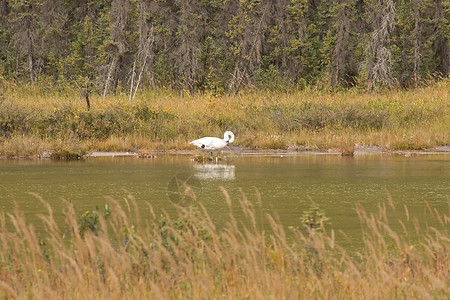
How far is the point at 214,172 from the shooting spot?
18.5 metres

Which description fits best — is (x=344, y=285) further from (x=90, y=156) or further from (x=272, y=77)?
(x=272, y=77)

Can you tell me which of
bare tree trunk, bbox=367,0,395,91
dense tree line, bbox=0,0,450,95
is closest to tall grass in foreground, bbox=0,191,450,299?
bare tree trunk, bbox=367,0,395,91

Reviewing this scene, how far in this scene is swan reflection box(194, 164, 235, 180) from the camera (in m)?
17.4

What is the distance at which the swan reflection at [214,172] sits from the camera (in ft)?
57.0

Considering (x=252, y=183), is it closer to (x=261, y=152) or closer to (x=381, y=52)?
(x=261, y=152)

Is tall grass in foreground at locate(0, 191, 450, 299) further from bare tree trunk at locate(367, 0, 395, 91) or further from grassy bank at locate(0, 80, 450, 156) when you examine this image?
bare tree trunk at locate(367, 0, 395, 91)

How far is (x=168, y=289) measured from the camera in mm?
6375

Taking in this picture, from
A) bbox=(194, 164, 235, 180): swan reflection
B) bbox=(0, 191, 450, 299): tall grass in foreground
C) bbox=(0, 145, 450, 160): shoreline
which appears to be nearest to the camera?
bbox=(0, 191, 450, 299): tall grass in foreground

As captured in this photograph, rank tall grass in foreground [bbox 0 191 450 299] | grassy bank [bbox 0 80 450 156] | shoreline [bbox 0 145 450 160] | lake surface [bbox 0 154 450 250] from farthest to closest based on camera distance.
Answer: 1. grassy bank [bbox 0 80 450 156]
2. shoreline [bbox 0 145 450 160]
3. lake surface [bbox 0 154 450 250]
4. tall grass in foreground [bbox 0 191 450 299]

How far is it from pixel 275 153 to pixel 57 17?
80.1 feet

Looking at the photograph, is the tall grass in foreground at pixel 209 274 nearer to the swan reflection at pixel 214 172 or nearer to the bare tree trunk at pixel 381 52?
the swan reflection at pixel 214 172

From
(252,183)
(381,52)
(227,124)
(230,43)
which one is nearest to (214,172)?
(252,183)

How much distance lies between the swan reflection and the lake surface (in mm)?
21

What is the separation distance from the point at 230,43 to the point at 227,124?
17.1 meters
